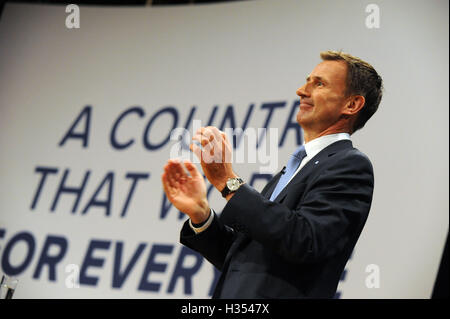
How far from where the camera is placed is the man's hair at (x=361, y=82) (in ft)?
5.44

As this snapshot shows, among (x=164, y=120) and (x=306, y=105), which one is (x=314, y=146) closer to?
(x=306, y=105)

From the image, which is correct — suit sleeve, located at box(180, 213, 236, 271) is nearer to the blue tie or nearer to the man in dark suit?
the man in dark suit

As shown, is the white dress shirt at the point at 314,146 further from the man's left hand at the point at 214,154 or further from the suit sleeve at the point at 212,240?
the man's left hand at the point at 214,154

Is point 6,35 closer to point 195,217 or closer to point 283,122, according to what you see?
point 283,122

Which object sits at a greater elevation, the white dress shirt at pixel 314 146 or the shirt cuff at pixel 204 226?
the white dress shirt at pixel 314 146

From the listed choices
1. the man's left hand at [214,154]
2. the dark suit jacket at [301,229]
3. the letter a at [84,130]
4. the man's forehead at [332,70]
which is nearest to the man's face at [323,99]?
the man's forehead at [332,70]

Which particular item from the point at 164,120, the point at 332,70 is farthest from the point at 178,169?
the point at 164,120

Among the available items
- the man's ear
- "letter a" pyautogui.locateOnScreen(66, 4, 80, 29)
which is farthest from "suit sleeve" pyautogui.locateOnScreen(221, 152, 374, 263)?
"letter a" pyautogui.locateOnScreen(66, 4, 80, 29)

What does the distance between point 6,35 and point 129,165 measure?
5.29ft

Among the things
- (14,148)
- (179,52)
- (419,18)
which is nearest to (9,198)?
(14,148)

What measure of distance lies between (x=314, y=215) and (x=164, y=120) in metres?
2.74

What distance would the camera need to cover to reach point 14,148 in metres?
4.34

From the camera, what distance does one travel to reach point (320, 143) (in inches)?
63.0

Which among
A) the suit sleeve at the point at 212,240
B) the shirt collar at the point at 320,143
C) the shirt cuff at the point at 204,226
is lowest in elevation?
the suit sleeve at the point at 212,240
